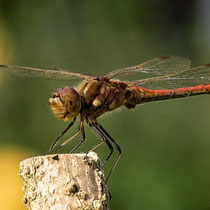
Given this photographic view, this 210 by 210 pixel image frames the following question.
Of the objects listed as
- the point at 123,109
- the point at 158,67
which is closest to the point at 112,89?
the point at 158,67

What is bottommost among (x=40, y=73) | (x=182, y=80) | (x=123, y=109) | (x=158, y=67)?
(x=123, y=109)

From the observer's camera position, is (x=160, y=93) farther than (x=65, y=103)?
Yes

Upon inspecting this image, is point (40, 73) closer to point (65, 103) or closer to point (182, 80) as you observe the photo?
point (65, 103)

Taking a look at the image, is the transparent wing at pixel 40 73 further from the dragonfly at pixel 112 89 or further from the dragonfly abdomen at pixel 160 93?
the dragonfly abdomen at pixel 160 93

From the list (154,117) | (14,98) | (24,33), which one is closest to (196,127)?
(154,117)

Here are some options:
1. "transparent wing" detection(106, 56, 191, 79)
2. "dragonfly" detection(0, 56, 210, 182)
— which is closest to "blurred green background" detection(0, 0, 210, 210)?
"dragonfly" detection(0, 56, 210, 182)

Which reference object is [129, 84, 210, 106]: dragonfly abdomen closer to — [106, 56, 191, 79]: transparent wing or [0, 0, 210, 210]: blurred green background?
[106, 56, 191, 79]: transparent wing

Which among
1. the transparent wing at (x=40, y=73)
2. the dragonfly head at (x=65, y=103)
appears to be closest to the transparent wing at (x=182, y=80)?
the transparent wing at (x=40, y=73)

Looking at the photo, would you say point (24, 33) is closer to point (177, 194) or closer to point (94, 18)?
point (94, 18)
